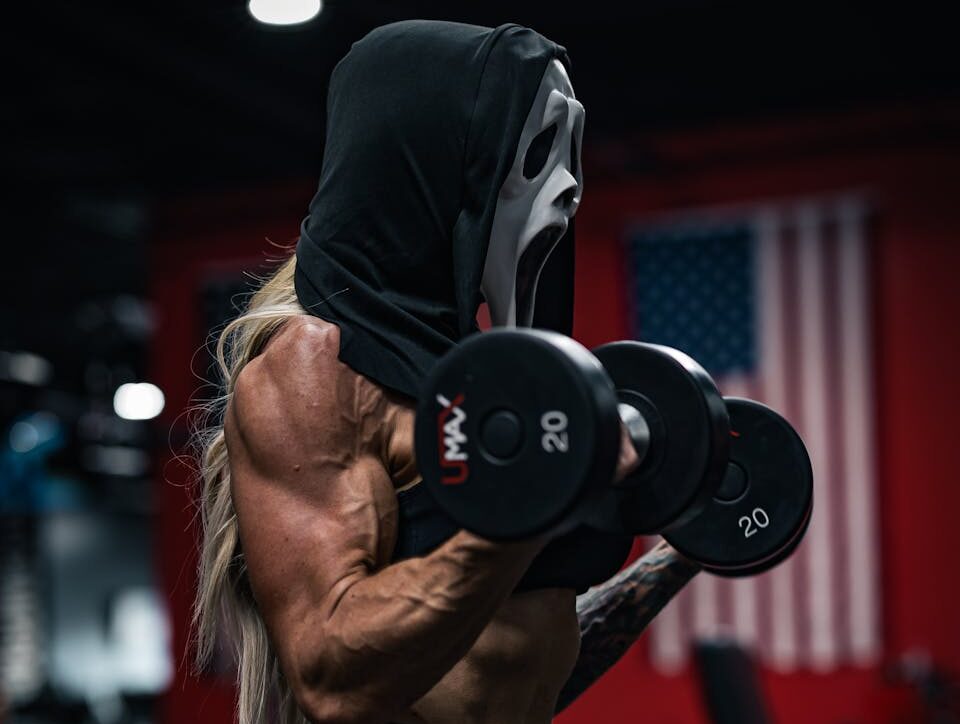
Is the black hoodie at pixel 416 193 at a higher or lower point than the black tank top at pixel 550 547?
higher

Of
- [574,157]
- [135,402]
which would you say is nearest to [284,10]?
[574,157]

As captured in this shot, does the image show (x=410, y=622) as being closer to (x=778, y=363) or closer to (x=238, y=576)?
(x=238, y=576)

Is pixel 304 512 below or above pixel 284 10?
below

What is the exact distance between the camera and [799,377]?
19.1 ft

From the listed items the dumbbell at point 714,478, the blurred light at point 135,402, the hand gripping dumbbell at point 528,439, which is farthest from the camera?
the blurred light at point 135,402

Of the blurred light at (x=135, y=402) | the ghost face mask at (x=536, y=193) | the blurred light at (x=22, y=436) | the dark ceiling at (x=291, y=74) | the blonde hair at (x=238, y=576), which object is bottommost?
the blurred light at (x=22, y=436)

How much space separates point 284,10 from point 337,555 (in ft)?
12.8

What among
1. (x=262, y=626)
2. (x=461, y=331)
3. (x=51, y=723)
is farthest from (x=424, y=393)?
(x=51, y=723)

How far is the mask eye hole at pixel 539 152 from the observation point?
1.38 m

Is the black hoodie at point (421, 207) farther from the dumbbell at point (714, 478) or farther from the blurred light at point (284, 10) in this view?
the blurred light at point (284, 10)

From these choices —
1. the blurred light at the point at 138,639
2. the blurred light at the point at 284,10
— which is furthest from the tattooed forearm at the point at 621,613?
the blurred light at the point at 138,639

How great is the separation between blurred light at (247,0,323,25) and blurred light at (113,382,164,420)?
4.62 m

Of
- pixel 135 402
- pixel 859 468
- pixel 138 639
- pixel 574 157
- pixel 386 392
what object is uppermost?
pixel 574 157

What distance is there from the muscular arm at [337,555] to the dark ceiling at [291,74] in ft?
12.5
